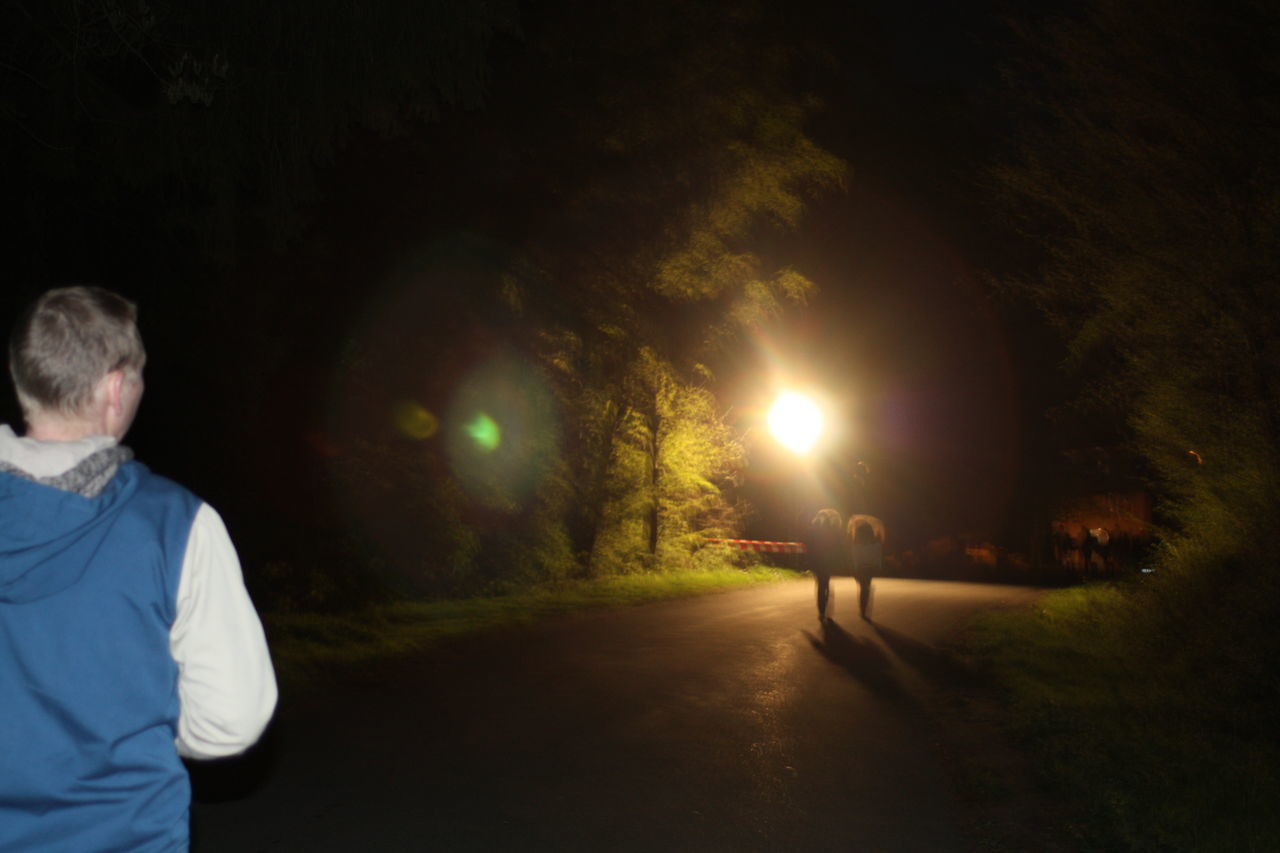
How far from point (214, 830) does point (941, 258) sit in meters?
32.3

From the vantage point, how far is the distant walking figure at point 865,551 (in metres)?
16.9

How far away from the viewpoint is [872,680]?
1095 centimetres

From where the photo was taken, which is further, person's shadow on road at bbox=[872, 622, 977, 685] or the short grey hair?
person's shadow on road at bbox=[872, 622, 977, 685]

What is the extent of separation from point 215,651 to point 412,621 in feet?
43.6

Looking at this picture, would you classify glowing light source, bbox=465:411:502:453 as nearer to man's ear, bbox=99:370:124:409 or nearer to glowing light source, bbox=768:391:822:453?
glowing light source, bbox=768:391:822:453

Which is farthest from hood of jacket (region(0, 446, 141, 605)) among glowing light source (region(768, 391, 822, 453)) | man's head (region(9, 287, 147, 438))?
glowing light source (region(768, 391, 822, 453))

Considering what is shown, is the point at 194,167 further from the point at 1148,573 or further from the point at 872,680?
the point at 1148,573

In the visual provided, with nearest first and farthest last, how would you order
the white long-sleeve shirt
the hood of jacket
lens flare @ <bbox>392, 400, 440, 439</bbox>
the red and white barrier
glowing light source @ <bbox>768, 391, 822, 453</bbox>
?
the hood of jacket, the white long-sleeve shirt, lens flare @ <bbox>392, 400, 440, 439</bbox>, the red and white barrier, glowing light source @ <bbox>768, 391, 822, 453</bbox>

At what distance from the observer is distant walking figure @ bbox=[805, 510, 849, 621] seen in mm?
16109

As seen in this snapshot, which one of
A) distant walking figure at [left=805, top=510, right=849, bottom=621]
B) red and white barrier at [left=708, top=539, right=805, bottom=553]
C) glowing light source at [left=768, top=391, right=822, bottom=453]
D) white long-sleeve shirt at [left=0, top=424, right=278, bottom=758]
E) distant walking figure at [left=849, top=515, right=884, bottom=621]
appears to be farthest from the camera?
glowing light source at [left=768, top=391, right=822, bottom=453]

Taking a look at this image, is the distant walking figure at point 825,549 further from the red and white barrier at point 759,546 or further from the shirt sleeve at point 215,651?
the shirt sleeve at point 215,651

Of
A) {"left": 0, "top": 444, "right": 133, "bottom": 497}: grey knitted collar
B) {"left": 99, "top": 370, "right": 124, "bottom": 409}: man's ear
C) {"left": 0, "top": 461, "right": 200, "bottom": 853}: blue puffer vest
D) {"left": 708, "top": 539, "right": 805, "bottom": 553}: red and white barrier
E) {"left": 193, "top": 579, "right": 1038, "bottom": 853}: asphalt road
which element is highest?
{"left": 708, "top": 539, "right": 805, "bottom": 553}: red and white barrier

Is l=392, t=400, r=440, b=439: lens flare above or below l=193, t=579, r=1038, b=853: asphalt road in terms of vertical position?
above

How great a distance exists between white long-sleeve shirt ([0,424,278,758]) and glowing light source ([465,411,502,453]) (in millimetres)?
17507
